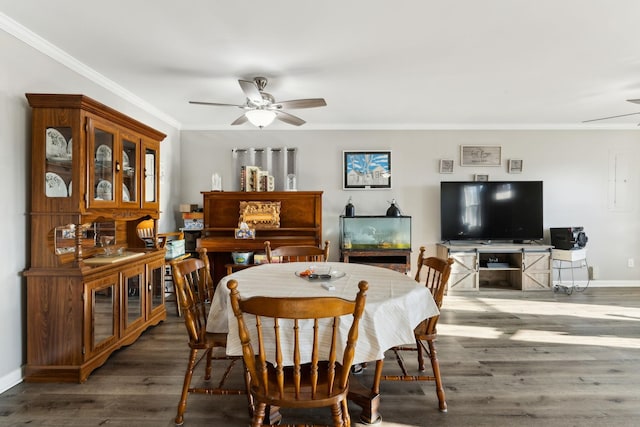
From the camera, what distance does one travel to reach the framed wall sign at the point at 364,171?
5.20 metres

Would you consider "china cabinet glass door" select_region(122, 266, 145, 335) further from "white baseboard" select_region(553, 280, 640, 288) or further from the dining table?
"white baseboard" select_region(553, 280, 640, 288)

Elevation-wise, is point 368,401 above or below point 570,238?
below

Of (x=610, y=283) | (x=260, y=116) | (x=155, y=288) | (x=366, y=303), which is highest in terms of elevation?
(x=260, y=116)

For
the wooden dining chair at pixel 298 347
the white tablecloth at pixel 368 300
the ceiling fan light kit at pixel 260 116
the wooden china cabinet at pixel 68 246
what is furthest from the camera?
the ceiling fan light kit at pixel 260 116

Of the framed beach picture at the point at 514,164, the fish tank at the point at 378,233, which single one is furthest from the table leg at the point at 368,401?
the framed beach picture at the point at 514,164

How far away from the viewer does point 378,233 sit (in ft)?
15.9

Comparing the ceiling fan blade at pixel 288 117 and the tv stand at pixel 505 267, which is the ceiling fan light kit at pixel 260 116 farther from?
the tv stand at pixel 505 267

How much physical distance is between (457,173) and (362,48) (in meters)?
3.13

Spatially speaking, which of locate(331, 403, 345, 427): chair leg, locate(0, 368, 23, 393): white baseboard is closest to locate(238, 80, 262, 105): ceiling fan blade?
locate(331, 403, 345, 427): chair leg

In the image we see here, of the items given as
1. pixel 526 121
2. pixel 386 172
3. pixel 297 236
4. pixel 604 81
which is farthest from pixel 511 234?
pixel 297 236

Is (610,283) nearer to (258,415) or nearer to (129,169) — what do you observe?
(258,415)

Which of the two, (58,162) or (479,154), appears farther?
(479,154)

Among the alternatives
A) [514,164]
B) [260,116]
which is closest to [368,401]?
[260,116]

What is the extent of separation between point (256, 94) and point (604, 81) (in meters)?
3.29
